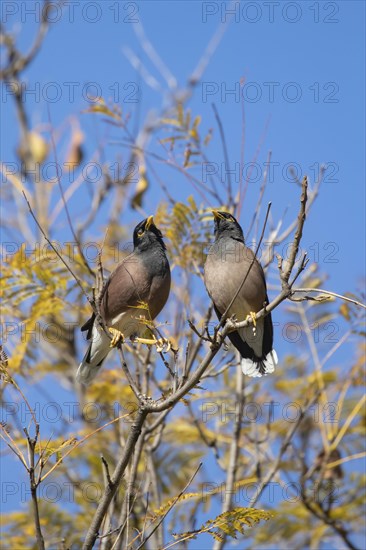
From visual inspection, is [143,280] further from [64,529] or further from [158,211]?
[64,529]

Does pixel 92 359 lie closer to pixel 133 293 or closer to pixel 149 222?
pixel 133 293

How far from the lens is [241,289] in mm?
3975

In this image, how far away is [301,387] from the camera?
5.25m

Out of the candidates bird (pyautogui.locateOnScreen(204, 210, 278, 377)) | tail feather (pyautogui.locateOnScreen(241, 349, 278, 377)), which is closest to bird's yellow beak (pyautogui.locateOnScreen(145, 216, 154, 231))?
bird (pyautogui.locateOnScreen(204, 210, 278, 377))

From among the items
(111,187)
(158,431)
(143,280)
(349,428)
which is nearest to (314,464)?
(349,428)

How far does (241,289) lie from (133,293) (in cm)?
59

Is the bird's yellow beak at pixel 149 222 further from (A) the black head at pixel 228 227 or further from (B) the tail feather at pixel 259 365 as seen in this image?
(B) the tail feather at pixel 259 365

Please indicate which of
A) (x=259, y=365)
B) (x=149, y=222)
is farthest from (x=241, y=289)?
(x=149, y=222)

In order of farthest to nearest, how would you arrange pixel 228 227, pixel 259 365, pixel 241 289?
1. pixel 228 227
2. pixel 259 365
3. pixel 241 289

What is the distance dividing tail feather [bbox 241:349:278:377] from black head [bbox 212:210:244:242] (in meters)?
0.69

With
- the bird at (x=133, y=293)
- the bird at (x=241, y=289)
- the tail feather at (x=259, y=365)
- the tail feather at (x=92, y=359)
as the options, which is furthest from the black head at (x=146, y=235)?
the tail feather at (x=259, y=365)

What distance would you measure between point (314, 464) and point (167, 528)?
3.25 ft

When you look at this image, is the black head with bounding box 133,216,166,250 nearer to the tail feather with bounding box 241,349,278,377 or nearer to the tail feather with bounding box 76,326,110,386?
the tail feather with bounding box 76,326,110,386

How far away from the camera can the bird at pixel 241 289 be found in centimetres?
404
